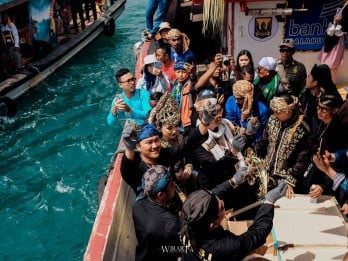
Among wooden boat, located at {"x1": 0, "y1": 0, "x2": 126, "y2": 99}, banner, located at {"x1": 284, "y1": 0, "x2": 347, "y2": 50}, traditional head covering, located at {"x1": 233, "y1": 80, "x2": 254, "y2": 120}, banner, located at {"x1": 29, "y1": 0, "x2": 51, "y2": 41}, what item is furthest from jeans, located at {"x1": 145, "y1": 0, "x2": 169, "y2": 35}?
banner, located at {"x1": 29, "y1": 0, "x2": 51, "y2": 41}

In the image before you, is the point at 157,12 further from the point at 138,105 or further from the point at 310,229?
the point at 310,229

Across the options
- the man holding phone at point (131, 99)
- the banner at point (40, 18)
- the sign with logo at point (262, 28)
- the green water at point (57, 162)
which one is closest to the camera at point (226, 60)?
the man holding phone at point (131, 99)

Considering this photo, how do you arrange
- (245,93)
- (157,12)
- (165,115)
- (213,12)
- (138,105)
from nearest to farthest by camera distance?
(165,115) < (245,93) < (138,105) < (213,12) < (157,12)

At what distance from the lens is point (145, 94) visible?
522cm

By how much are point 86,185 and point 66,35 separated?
1098 cm

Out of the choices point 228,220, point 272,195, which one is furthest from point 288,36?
point 272,195

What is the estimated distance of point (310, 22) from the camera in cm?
712

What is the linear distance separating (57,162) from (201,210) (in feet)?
25.8

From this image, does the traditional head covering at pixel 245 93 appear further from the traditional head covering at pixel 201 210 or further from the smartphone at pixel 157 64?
the traditional head covering at pixel 201 210

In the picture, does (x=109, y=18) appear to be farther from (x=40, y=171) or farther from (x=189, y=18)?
(x=40, y=171)

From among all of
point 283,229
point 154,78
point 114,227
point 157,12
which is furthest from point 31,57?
point 283,229

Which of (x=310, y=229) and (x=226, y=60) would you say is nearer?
(x=310, y=229)

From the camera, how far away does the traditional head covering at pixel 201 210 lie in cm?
257

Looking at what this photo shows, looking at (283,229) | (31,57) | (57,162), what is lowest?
(57,162)
